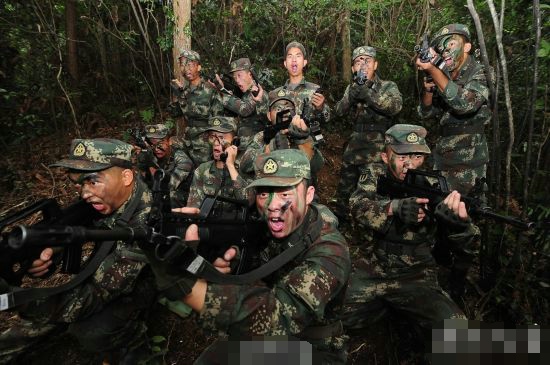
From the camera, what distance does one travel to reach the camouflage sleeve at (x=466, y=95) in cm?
385

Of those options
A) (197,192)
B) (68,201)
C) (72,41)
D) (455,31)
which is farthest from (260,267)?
(72,41)

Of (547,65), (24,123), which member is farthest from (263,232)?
(24,123)

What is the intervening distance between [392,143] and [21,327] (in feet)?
13.6

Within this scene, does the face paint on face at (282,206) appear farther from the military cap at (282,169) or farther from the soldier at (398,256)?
the soldier at (398,256)

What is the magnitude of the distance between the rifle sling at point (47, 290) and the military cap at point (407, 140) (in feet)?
9.50

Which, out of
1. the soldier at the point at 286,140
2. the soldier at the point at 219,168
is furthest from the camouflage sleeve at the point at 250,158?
the soldier at the point at 219,168

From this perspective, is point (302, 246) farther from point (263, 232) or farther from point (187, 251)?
point (187, 251)

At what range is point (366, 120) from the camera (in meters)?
5.98

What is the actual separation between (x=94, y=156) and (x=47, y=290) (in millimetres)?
1165

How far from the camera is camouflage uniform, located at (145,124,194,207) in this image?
595cm

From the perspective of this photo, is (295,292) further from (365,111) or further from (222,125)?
(365,111)

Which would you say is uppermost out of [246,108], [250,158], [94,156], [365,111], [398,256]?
[246,108]

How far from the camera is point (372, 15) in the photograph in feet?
30.1

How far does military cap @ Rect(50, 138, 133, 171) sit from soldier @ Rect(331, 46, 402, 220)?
3731 mm
